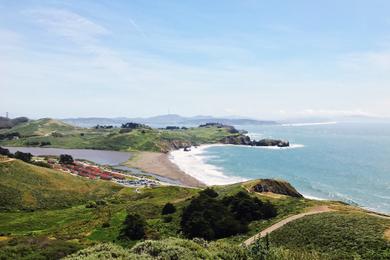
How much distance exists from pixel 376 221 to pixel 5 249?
135 feet

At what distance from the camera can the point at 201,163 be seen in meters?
191

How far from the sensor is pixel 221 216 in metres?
55.9

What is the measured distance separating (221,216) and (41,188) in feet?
175

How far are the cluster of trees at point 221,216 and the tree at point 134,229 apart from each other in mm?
5875

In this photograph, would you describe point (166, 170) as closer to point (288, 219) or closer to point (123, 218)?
point (123, 218)

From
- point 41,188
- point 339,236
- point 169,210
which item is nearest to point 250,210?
point 169,210

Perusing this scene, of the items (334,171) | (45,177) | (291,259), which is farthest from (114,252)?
(334,171)

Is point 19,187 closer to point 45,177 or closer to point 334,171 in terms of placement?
point 45,177

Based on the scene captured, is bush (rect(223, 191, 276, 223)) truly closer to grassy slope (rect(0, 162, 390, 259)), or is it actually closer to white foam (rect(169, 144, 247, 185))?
grassy slope (rect(0, 162, 390, 259))

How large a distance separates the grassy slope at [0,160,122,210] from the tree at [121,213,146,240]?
3579cm

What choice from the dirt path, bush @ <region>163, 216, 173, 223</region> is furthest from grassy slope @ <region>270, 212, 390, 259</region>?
bush @ <region>163, 216, 173, 223</region>

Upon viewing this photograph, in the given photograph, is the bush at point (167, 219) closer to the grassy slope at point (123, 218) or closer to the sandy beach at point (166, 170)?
the grassy slope at point (123, 218)

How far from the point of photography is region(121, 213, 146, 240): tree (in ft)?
172

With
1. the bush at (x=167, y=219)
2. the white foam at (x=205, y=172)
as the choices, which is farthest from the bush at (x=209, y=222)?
the white foam at (x=205, y=172)
